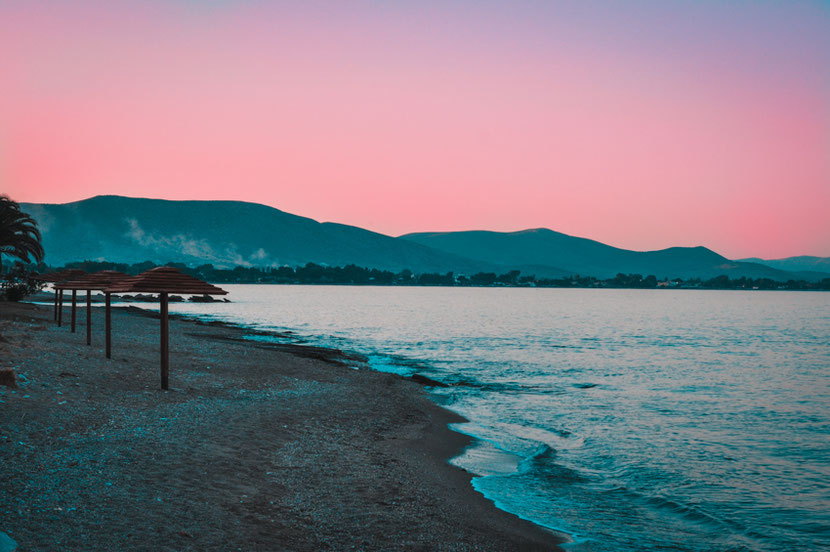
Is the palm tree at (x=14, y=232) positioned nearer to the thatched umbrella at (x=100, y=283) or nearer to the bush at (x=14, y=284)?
Answer: the bush at (x=14, y=284)

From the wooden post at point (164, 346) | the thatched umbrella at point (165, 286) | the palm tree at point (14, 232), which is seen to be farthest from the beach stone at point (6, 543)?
the palm tree at point (14, 232)

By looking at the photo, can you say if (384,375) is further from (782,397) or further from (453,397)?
(782,397)

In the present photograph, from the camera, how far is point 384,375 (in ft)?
96.2

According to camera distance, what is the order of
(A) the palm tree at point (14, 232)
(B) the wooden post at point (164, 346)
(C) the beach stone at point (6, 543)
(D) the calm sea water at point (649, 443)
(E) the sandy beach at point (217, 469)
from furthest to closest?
1. (A) the palm tree at point (14, 232)
2. (B) the wooden post at point (164, 346)
3. (D) the calm sea water at point (649, 443)
4. (E) the sandy beach at point (217, 469)
5. (C) the beach stone at point (6, 543)

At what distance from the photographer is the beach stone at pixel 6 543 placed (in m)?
6.36

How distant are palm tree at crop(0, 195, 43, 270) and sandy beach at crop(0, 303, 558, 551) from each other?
75.1ft

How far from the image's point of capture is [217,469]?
1073 centimetres

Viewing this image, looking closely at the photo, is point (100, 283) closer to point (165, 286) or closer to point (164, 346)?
point (164, 346)

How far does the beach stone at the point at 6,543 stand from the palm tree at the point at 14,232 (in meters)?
39.2

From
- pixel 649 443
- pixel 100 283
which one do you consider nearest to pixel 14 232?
pixel 100 283

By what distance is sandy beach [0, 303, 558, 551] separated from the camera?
7.94m

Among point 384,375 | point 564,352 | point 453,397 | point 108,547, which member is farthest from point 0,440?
point 564,352

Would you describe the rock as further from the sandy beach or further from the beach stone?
the beach stone

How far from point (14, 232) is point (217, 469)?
38.0 metres
